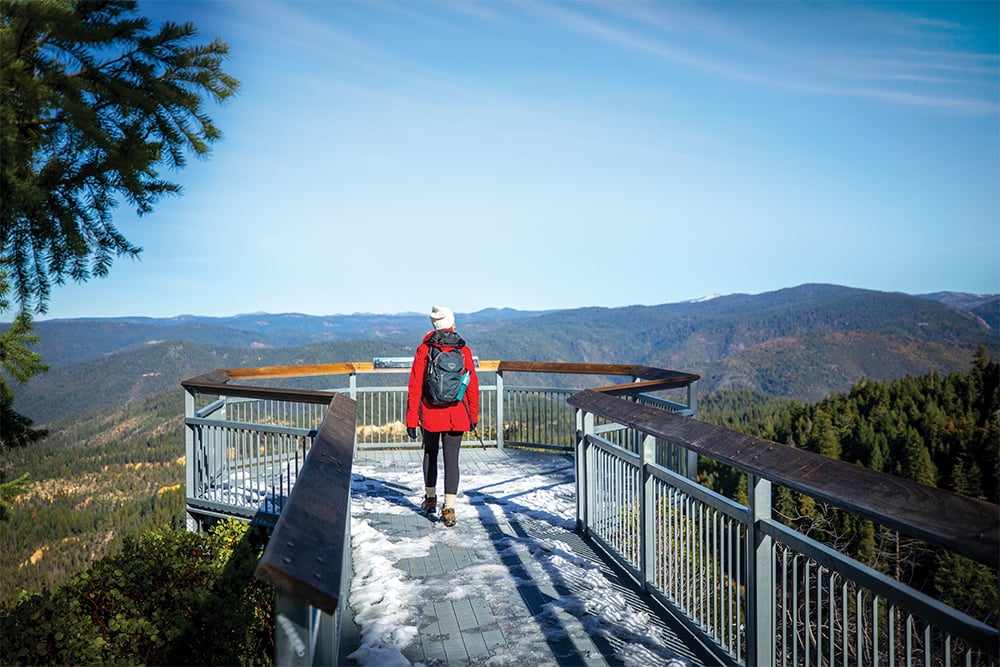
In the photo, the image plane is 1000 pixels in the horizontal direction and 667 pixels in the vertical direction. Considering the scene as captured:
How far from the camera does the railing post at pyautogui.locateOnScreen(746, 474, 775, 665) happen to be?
3006mm

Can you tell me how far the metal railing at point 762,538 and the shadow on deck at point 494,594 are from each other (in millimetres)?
249

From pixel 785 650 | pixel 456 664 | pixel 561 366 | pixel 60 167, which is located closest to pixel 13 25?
pixel 60 167

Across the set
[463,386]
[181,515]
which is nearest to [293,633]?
[463,386]

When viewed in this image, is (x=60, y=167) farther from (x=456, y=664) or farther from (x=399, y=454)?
(x=399, y=454)

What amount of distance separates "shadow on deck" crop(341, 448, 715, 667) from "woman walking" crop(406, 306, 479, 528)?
2.22 feet

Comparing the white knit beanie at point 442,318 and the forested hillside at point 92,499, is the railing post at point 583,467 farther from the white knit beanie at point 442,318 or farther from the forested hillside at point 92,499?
the forested hillside at point 92,499

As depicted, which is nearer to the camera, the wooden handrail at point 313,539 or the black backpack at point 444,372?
the wooden handrail at point 313,539

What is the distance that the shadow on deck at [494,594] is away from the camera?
12.0ft

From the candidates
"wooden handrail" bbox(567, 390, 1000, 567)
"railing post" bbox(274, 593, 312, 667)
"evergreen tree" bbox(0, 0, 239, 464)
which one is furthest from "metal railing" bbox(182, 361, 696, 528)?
"railing post" bbox(274, 593, 312, 667)

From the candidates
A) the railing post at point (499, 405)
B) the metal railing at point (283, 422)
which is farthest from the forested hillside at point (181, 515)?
the railing post at point (499, 405)

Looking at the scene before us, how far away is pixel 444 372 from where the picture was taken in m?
5.84

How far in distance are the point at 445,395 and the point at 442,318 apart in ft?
2.24

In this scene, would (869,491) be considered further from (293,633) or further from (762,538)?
(293,633)

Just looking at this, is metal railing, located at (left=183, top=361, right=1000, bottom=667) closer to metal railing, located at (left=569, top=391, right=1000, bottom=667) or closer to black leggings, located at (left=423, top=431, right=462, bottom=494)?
metal railing, located at (left=569, top=391, right=1000, bottom=667)
